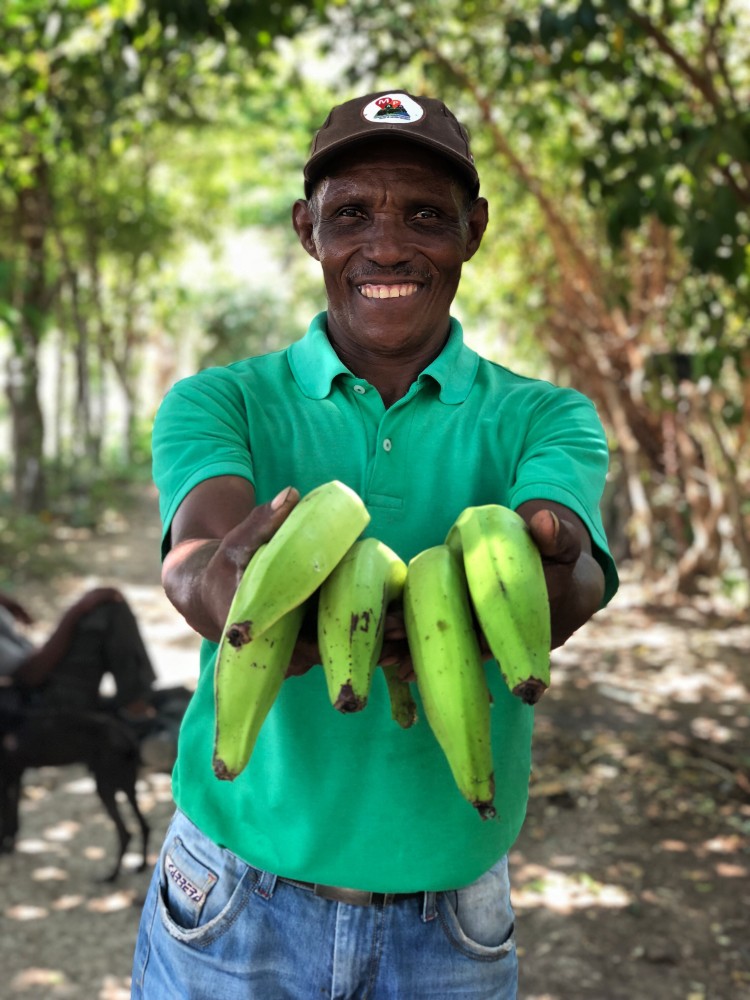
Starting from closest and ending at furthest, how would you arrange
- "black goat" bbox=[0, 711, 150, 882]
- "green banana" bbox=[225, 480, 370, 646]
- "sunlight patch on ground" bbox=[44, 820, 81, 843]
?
"green banana" bbox=[225, 480, 370, 646] → "black goat" bbox=[0, 711, 150, 882] → "sunlight patch on ground" bbox=[44, 820, 81, 843]

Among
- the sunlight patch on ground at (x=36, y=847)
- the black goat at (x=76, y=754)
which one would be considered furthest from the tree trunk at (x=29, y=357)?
the black goat at (x=76, y=754)

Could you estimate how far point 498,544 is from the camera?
1266 mm

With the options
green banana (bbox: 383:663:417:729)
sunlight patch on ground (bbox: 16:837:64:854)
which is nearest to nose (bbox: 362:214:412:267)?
green banana (bbox: 383:663:417:729)

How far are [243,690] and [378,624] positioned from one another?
0.62 feet

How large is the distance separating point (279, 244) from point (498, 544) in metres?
23.5

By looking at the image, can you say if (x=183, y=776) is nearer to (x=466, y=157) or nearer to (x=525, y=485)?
(x=525, y=485)

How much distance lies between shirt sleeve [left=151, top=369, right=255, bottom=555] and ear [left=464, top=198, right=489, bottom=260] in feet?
1.66

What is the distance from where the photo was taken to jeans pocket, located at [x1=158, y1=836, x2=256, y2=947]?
67.5 inches

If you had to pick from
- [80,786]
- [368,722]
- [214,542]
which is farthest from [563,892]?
[214,542]

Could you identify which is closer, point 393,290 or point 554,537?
point 554,537

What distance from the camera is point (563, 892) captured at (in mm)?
4367

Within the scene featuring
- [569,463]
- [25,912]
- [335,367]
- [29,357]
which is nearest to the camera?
[569,463]

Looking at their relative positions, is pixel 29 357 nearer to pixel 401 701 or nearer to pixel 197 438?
pixel 197 438

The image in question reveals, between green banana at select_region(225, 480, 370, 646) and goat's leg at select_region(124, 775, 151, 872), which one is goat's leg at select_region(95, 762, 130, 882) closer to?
goat's leg at select_region(124, 775, 151, 872)
